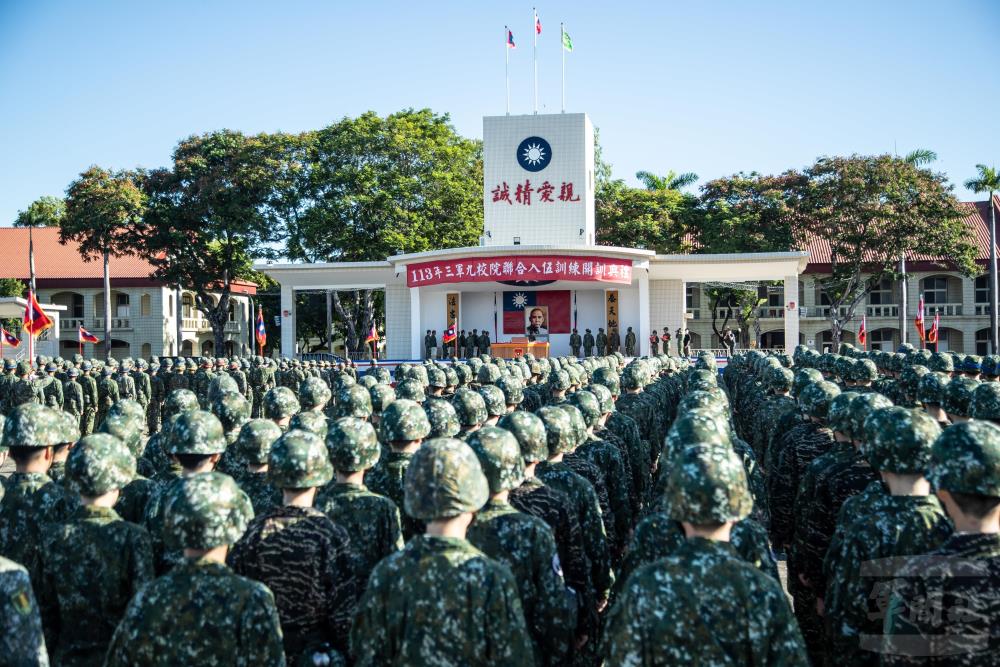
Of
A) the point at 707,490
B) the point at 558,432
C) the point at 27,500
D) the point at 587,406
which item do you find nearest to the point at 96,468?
the point at 27,500

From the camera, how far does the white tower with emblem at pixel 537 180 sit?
2861cm

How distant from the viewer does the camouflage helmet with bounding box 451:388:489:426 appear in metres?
6.09

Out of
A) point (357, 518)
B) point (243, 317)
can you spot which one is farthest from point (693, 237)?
point (357, 518)

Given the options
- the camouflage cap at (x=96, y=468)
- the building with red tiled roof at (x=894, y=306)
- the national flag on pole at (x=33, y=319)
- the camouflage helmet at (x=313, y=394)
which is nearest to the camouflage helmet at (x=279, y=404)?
the camouflage helmet at (x=313, y=394)

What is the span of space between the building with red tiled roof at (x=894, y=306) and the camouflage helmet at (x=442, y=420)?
116 feet

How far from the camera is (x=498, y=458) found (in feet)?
11.6

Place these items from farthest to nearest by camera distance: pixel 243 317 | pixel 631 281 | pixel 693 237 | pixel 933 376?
1. pixel 243 317
2. pixel 693 237
3. pixel 631 281
4. pixel 933 376

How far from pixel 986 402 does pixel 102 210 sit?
3337 centimetres

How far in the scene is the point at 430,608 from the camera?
8.68ft

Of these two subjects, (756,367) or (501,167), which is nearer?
(756,367)

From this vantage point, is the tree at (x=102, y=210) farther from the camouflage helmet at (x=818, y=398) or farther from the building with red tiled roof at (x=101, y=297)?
the camouflage helmet at (x=818, y=398)

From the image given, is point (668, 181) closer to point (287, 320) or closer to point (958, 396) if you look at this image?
point (287, 320)

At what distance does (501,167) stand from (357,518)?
25920 mm

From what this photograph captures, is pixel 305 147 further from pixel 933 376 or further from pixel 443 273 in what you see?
pixel 933 376
